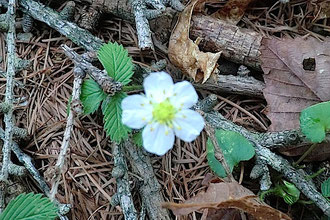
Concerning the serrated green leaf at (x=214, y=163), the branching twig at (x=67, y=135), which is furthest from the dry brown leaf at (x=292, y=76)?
the branching twig at (x=67, y=135)

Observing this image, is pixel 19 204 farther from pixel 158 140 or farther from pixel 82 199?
pixel 158 140

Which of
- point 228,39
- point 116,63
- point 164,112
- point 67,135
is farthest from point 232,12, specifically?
point 67,135

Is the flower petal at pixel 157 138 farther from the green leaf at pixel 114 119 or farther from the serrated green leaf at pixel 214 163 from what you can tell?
the serrated green leaf at pixel 214 163

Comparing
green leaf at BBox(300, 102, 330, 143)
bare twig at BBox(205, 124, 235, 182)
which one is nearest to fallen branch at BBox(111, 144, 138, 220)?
bare twig at BBox(205, 124, 235, 182)

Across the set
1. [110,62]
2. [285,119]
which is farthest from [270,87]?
[110,62]

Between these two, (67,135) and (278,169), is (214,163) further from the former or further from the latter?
(67,135)
